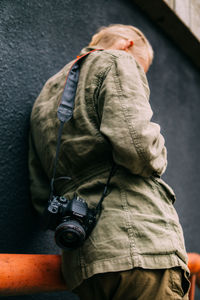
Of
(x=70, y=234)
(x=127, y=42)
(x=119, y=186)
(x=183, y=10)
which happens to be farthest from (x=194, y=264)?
(x=183, y=10)

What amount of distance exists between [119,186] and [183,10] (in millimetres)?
2706

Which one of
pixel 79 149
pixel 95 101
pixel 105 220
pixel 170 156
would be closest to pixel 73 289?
pixel 105 220

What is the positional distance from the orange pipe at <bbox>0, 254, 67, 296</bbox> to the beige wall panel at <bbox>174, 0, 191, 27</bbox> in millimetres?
2718

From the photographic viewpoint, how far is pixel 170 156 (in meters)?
3.21

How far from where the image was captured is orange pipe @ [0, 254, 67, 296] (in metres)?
1.20

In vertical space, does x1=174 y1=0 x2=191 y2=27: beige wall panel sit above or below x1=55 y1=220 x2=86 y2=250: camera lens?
above

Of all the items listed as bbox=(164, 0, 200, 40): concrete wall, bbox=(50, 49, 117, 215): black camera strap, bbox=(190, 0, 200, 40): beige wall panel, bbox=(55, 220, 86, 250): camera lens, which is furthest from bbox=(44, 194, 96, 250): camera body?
bbox=(190, 0, 200, 40): beige wall panel

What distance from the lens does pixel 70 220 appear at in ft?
3.65

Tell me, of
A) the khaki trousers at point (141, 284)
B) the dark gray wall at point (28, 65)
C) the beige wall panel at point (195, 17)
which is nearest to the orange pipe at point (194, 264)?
the dark gray wall at point (28, 65)

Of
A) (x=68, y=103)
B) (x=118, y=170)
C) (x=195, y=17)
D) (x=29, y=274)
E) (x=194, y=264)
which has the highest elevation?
(x=68, y=103)

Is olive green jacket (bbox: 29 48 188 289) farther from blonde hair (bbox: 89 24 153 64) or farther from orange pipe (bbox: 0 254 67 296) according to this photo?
blonde hair (bbox: 89 24 153 64)

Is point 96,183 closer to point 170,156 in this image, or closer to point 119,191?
point 119,191

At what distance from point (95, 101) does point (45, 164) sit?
1.36 ft

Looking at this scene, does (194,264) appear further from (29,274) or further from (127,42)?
(127,42)
